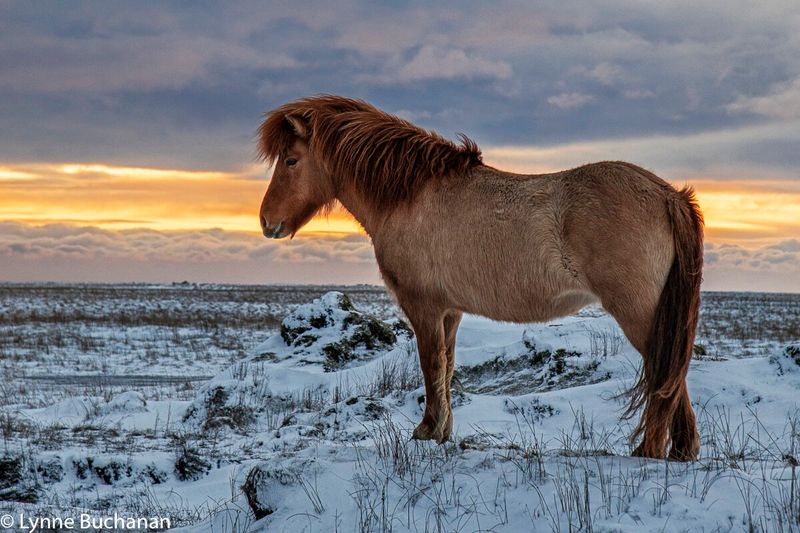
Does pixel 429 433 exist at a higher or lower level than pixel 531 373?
higher

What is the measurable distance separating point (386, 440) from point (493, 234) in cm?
167

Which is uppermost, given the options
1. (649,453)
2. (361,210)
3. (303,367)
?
(361,210)

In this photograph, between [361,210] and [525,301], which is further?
[361,210]

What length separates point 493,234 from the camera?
4961 mm

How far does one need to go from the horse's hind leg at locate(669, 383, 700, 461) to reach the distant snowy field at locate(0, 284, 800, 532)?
19cm

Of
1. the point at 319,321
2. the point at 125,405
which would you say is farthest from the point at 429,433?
the point at 319,321

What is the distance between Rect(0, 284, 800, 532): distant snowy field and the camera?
12.4 ft

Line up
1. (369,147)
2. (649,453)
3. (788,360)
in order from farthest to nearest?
(788,360) < (369,147) < (649,453)

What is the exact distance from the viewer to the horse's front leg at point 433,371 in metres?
5.38

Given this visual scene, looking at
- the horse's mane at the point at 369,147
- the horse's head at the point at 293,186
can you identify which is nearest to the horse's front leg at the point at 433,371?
the horse's mane at the point at 369,147

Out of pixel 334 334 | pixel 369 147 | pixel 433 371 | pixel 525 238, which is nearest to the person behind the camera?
pixel 525 238

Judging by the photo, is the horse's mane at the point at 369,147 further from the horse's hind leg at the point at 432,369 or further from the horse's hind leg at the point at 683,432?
the horse's hind leg at the point at 683,432

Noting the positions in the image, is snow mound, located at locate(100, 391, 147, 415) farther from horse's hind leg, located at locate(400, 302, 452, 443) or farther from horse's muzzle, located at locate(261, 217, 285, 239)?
horse's hind leg, located at locate(400, 302, 452, 443)

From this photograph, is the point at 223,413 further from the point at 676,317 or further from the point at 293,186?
the point at 676,317
